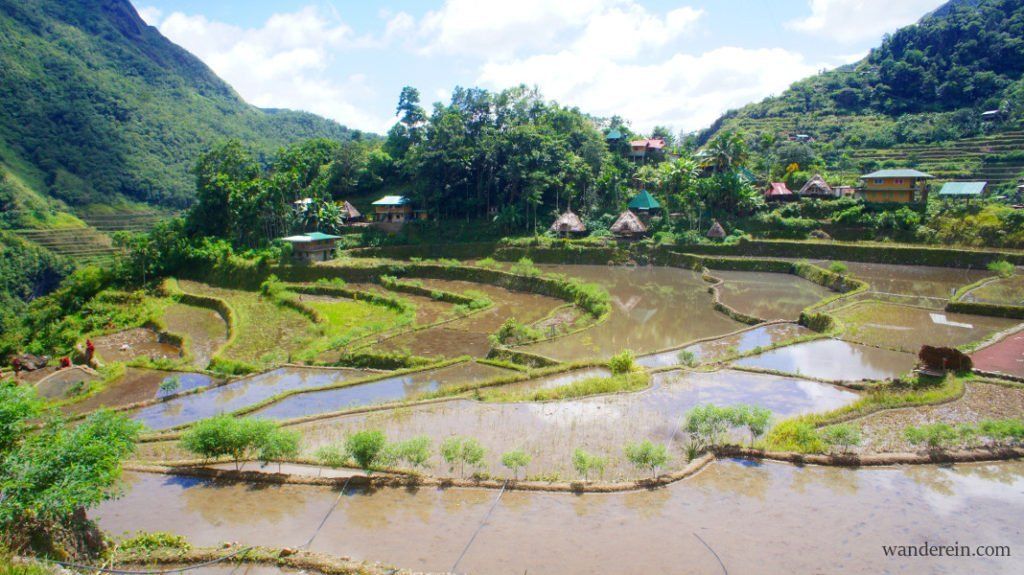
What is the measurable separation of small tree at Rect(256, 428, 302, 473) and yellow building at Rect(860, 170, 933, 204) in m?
35.2

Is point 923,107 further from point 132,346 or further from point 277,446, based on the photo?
point 132,346

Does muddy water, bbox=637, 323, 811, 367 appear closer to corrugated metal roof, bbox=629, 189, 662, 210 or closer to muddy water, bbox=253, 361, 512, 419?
muddy water, bbox=253, 361, 512, 419

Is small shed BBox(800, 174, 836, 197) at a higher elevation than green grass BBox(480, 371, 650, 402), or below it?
higher

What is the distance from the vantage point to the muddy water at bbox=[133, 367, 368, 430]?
47.8ft

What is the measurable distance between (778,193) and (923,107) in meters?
33.4

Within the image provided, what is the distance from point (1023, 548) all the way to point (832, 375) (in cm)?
798

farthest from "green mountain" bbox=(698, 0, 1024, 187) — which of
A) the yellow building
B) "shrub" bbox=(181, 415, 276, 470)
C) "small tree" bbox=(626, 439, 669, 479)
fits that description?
"shrub" bbox=(181, 415, 276, 470)

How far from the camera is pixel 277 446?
10.3m

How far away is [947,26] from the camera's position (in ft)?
212

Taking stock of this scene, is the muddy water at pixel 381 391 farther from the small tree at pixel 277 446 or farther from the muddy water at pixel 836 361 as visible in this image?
the muddy water at pixel 836 361

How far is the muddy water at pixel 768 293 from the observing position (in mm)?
23250

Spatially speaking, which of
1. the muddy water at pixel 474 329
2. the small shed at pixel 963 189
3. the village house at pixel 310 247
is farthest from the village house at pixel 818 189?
the village house at pixel 310 247

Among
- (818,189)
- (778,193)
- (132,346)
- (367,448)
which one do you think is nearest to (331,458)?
(367,448)

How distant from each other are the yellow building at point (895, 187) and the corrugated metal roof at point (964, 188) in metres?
1.16
